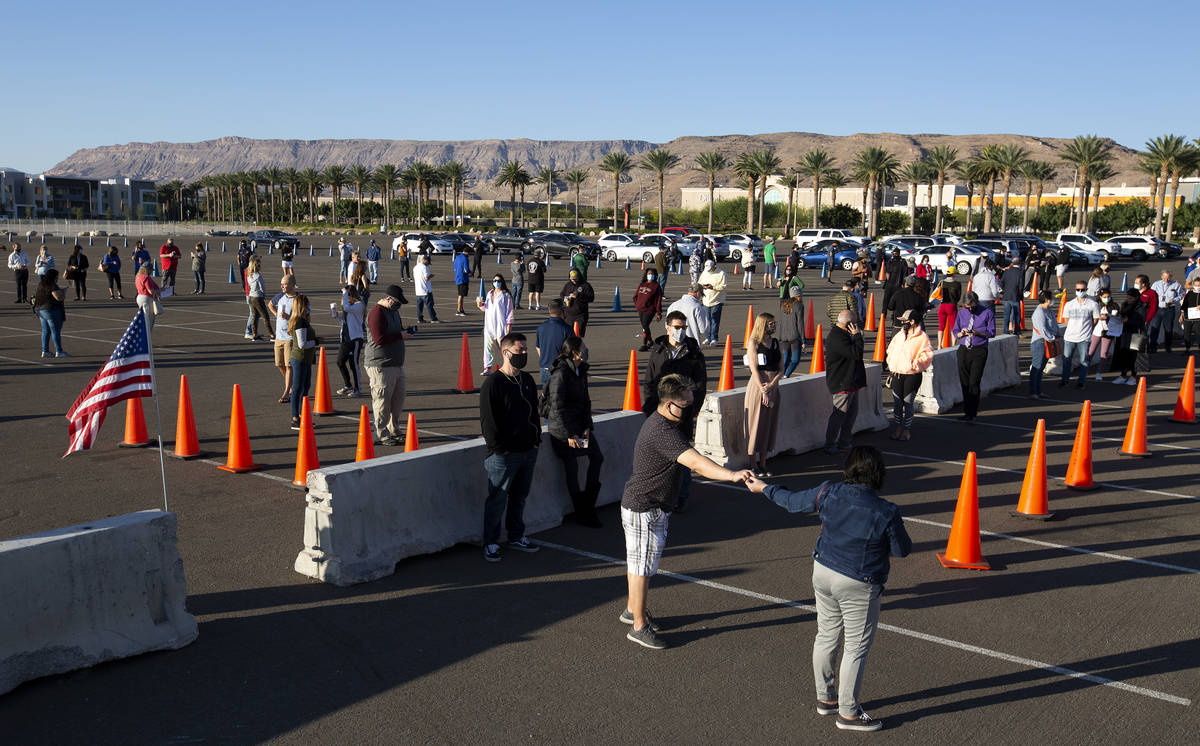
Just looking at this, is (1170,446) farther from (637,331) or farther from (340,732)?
(637,331)

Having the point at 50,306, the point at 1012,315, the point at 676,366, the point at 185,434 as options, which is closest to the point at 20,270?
the point at 50,306

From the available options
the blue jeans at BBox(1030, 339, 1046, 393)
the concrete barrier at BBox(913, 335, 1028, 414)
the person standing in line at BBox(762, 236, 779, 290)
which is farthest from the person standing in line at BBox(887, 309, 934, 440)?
the person standing in line at BBox(762, 236, 779, 290)

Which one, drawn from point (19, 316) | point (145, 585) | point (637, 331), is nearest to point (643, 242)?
point (637, 331)

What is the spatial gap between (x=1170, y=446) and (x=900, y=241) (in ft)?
131

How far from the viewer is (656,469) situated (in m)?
5.84

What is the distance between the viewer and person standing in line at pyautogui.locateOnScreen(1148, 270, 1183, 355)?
2058 cm

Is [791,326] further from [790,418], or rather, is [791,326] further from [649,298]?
[790,418]

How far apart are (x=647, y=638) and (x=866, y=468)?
1.89 meters

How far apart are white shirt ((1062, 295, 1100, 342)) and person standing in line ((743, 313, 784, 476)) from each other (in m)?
7.99

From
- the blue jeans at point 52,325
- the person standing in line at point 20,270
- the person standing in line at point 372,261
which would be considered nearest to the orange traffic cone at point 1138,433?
the blue jeans at point 52,325

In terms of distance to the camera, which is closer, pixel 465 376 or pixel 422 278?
pixel 465 376

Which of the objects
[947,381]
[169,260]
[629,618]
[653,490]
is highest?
[169,260]

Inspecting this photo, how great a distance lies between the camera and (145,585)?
571 cm

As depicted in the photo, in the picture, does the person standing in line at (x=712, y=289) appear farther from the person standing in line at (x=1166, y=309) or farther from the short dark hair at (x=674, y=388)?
the short dark hair at (x=674, y=388)
